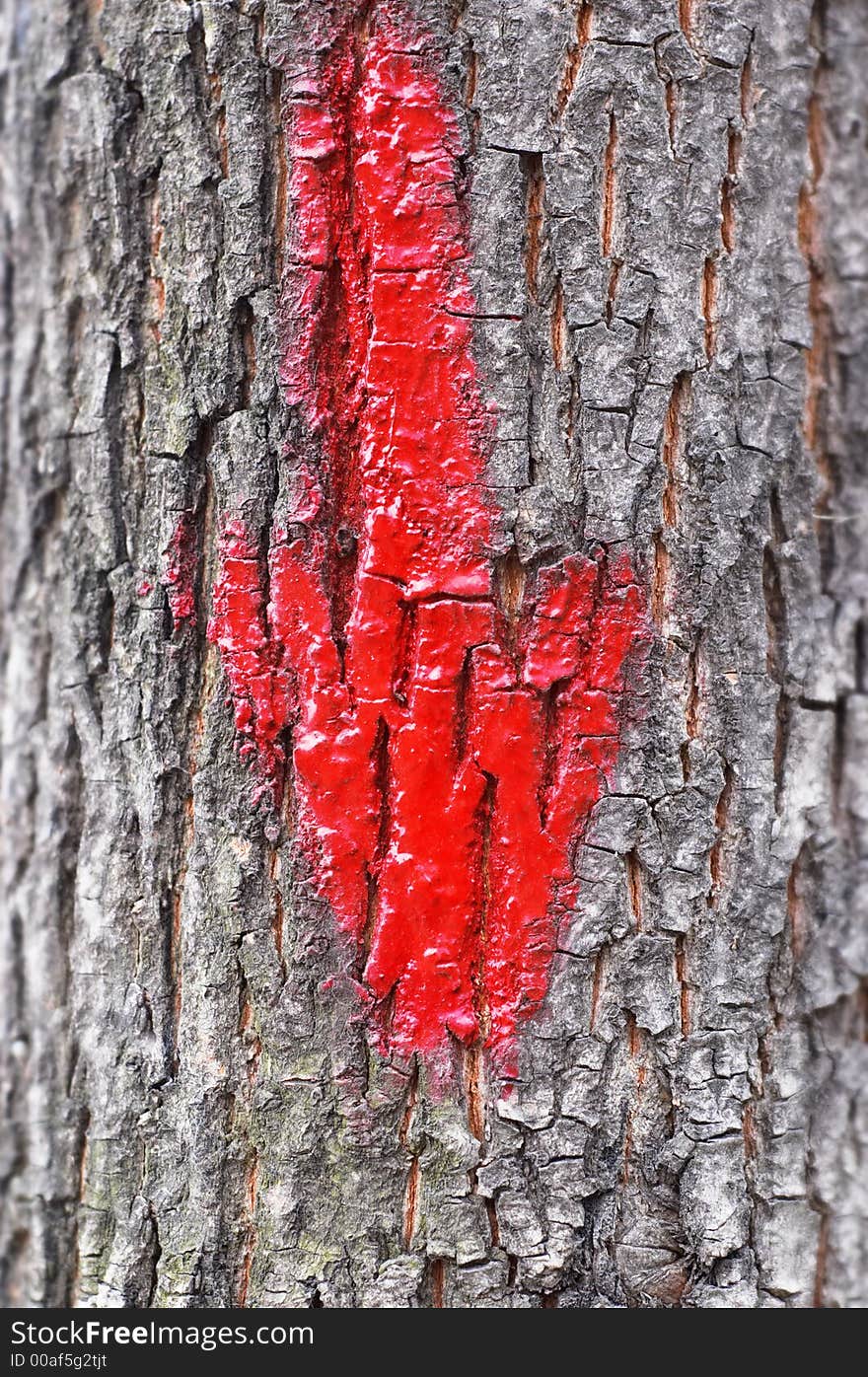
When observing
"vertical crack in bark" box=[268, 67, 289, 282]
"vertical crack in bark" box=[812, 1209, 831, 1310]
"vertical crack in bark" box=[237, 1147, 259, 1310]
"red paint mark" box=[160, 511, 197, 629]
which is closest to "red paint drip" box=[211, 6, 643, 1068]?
"vertical crack in bark" box=[268, 67, 289, 282]

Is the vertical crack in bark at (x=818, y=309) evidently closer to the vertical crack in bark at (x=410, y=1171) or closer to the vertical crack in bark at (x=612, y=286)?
the vertical crack in bark at (x=612, y=286)

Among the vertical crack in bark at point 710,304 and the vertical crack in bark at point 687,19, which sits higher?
the vertical crack in bark at point 687,19

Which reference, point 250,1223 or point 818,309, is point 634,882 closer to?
point 250,1223

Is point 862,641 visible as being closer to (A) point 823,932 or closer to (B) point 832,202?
(A) point 823,932

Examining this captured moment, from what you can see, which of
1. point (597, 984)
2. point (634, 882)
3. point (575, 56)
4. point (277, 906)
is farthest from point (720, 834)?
point (575, 56)

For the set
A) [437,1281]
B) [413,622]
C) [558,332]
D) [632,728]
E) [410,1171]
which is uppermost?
[558,332]

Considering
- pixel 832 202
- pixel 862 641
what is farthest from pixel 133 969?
pixel 832 202

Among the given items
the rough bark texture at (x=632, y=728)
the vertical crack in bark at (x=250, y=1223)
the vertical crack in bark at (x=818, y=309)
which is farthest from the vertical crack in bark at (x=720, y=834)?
the vertical crack in bark at (x=250, y=1223)
